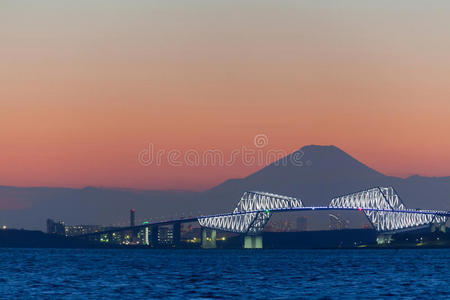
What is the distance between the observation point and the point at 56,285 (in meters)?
80.6

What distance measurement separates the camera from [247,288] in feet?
250

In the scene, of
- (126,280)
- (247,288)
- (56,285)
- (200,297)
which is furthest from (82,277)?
(200,297)

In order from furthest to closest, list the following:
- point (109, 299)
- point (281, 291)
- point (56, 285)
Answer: point (56, 285), point (281, 291), point (109, 299)

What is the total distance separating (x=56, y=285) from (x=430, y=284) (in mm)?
34233

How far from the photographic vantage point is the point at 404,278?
9250cm

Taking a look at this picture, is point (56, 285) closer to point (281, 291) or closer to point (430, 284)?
point (281, 291)

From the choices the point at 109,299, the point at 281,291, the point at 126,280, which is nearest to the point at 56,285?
the point at 126,280

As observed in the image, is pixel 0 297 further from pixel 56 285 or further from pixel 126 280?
pixel 126 280

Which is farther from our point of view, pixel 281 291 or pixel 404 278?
pixel 404 278

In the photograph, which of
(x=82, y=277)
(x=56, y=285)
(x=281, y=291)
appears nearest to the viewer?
(x=281, y=291)

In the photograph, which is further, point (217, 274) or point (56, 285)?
point (217, 274)

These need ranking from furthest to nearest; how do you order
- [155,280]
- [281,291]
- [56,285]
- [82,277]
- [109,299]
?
[82,277] < [155,280] < [56,285] < [281,291] < [109,299]

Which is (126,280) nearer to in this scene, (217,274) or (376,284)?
(217,274)

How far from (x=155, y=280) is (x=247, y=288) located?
567 inches
